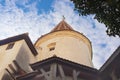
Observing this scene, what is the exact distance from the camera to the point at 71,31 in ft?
87.9

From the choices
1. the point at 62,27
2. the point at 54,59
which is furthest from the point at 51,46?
the point at 54,59

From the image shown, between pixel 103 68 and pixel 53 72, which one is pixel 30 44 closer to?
pixel 53 72

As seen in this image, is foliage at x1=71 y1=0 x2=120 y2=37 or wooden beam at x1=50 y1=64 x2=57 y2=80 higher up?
foliage at x1=71 y1=0 x2=120 y2=37

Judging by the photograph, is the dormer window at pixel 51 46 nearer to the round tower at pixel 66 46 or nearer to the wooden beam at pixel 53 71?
the round tower at pixel 66 46

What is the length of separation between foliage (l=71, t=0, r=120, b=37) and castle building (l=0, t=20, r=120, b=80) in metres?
5.40

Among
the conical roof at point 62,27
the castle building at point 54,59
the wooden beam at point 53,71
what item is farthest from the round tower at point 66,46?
the wooden beam at point 53,71

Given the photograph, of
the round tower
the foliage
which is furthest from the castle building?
the foliage

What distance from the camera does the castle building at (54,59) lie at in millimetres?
17141

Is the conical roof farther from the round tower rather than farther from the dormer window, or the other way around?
the dormer window

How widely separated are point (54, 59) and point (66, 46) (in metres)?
7.27

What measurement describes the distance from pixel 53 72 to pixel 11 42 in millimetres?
7854

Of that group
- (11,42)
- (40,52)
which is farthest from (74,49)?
(11,42)

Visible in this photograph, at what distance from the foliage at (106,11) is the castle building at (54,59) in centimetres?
540

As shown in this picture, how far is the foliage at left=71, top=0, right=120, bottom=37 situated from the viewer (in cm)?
958
